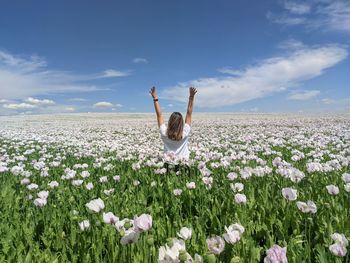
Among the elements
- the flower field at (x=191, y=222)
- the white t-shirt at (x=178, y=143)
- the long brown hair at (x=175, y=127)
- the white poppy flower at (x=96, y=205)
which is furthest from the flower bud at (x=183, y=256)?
the white t-shirt at (x=178, y=143)

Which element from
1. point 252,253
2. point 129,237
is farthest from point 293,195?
point 129,237

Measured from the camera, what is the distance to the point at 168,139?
7.25m

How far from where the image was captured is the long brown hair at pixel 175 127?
22.6 feet

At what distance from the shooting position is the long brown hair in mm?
6875

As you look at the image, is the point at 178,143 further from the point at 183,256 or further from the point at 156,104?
the point at 183,256

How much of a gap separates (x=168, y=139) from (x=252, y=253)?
493 cm

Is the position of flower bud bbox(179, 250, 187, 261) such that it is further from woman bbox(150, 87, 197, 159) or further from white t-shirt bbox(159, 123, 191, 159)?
white t-shirt bbox(159, 123, 191, 159)

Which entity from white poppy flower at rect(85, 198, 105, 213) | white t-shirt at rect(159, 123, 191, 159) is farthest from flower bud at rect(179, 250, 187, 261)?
white t-shirt at rect(159, 123, 191, 159)

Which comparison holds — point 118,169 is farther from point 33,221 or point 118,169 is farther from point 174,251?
point 174,251

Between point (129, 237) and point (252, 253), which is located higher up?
point (129, 237)

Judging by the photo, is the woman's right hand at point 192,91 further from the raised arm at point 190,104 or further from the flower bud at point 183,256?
the flower bud at point 183,256

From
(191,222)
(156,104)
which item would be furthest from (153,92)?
(191,222)

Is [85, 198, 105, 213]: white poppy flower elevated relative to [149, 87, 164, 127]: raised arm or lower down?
lower down

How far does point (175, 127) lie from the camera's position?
6949 mm
